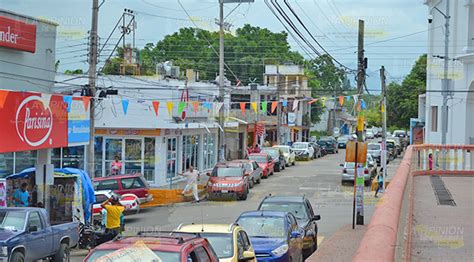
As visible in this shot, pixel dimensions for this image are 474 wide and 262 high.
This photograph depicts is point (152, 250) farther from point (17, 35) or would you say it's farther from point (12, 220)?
point (17, 35)

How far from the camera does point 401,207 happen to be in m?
11.8

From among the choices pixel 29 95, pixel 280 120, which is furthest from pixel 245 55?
pixel 29 95

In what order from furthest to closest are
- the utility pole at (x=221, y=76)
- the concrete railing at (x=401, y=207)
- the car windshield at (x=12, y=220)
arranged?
the utility pole at (x=221, y=76) < the car windshield at (x=12, y=220) < the concrete railing at (x=401, y=207)

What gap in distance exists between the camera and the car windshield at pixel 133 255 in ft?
28.5

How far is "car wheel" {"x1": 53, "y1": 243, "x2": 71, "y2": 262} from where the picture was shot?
58.6 feet

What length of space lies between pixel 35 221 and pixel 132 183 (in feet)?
40.0

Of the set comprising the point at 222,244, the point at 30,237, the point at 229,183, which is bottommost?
the point at 30,237

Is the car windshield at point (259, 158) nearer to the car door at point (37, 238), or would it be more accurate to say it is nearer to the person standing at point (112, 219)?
the person standing at point (112, 219)

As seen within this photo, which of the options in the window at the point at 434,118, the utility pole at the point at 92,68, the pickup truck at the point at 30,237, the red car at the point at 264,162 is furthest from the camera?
the window at the point at 434,118

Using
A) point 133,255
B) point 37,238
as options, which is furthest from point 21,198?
point 133,255

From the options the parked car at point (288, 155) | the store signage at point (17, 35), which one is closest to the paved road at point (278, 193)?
the store signage at point (17, 35)

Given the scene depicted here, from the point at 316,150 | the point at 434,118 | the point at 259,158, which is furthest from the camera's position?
the point at 316,150

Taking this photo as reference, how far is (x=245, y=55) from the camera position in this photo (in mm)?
115000

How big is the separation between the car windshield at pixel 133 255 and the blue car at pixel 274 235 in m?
5.89
